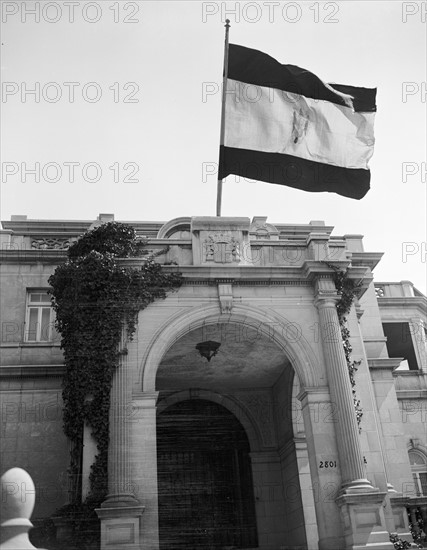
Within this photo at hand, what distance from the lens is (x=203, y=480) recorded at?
18.6 meters

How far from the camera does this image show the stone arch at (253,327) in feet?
47.4

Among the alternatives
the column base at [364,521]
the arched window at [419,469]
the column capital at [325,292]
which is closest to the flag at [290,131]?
the column capital at [325,292]

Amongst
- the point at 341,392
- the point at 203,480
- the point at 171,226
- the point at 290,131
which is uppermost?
the point at 290,131

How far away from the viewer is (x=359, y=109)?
60.2 ft

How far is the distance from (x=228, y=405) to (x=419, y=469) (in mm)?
8353

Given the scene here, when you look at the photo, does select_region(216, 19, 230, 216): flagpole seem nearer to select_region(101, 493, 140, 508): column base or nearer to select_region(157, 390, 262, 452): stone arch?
select_region(157, 390, 262, 452): stone arch

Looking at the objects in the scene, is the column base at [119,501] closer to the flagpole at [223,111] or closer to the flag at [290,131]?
the flagpole at [223,111]

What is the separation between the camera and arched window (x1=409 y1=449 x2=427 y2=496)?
22688 mm

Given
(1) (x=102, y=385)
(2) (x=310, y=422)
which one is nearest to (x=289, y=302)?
(2) (x=310, y=422)

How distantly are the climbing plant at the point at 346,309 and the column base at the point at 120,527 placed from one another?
20.0ft

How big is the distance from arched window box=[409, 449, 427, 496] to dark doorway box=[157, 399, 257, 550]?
7438 millimetres

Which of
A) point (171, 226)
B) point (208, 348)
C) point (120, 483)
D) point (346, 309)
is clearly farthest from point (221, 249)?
point (120, 483)

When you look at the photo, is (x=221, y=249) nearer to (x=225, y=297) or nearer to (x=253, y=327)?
(x=225, y=297)

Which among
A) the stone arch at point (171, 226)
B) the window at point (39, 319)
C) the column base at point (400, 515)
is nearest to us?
the column base at point (400, 515)
